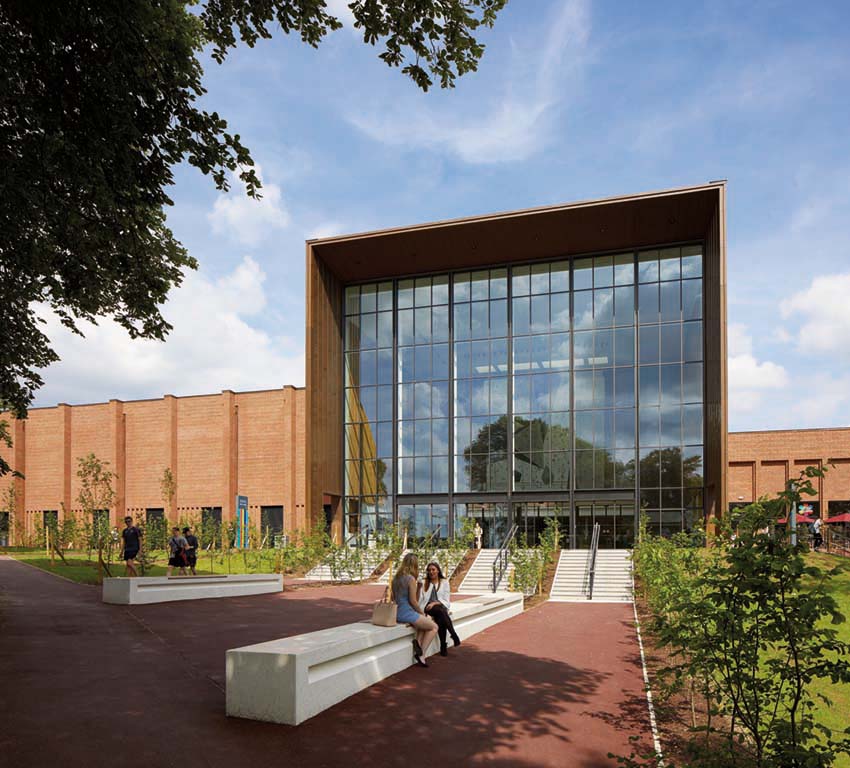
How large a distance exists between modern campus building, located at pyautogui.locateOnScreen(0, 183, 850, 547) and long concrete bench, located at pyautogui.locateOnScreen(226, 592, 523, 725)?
905 inches

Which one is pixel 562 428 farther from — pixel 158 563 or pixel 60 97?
pixel 60 97

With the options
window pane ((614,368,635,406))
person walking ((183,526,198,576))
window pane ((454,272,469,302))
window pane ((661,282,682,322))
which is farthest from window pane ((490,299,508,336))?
person walking ((183,526,198,576))

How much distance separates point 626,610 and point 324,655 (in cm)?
1309

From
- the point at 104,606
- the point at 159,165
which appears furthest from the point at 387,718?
the point at 104,606

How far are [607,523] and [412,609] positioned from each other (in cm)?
2438

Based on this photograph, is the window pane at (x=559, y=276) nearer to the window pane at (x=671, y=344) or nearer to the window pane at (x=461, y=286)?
the window pane at (x=461, y=286)

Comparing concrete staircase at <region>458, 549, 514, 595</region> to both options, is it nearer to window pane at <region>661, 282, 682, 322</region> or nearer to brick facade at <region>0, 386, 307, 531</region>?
brick facade at <region>0, 386, 307, 531</region>

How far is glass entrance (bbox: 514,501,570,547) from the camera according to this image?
3278 centimetres

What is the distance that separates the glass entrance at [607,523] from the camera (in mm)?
31844

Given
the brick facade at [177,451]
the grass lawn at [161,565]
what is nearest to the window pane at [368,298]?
the brick facade at [177,451]

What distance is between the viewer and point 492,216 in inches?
1237

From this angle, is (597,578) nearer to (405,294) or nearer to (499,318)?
(499,318)

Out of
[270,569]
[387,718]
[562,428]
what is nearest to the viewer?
[387,718]

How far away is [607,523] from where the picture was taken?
32.2 m
